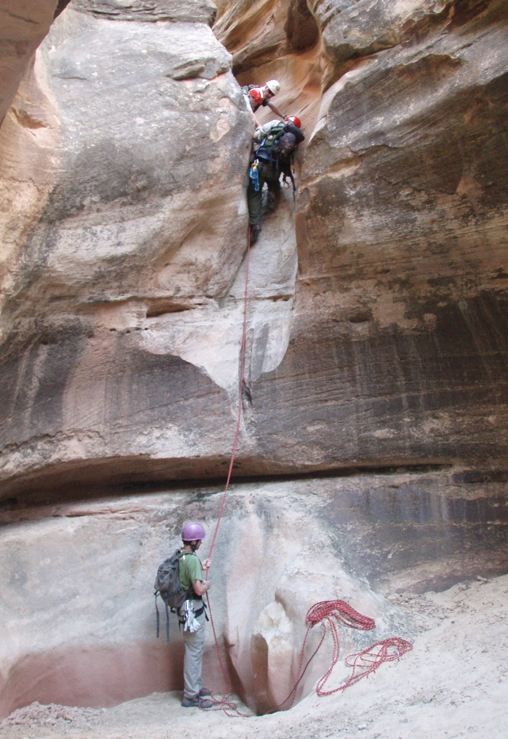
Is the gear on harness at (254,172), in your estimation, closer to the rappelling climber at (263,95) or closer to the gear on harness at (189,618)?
the rappelling climber at (263,95)

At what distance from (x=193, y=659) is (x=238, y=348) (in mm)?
2885

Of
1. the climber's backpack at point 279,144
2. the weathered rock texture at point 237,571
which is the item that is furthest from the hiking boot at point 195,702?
the climber's backpack at point 279,144

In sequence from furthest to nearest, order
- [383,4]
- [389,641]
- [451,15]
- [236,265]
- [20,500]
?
[236,265] → [20,500] → [383,4] → [451,15] → [389,641]

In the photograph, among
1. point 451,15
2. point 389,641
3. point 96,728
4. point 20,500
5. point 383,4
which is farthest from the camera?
point 20,500

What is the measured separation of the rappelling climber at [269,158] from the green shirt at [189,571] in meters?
3.64

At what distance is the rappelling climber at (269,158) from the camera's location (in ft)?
21.3

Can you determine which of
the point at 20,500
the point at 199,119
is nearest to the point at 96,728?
the point at 20,500

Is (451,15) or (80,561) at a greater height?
(451,15)

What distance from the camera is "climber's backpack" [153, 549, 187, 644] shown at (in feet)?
15.7

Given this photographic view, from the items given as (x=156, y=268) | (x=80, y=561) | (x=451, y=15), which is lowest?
(x=80, y=561)

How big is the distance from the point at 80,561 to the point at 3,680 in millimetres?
1103

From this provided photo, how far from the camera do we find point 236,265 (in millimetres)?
6621

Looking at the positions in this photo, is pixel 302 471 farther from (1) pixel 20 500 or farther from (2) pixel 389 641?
(1) pixel 20 500

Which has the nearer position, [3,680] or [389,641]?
[389,641]
